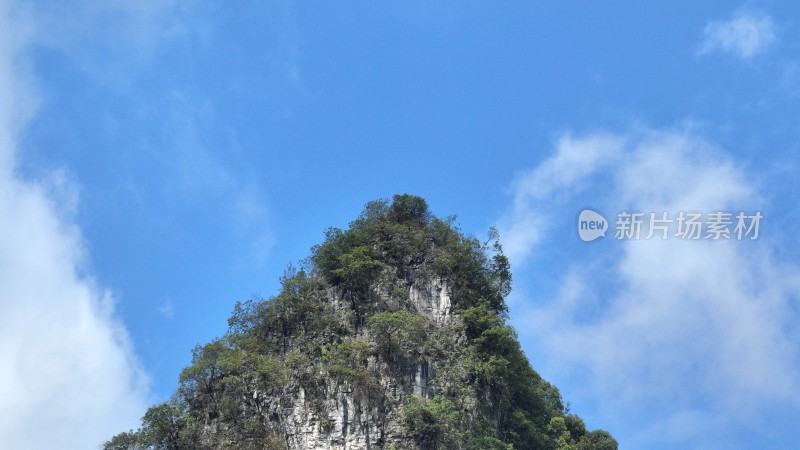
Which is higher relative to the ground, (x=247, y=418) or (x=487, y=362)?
(x=487, y=362)

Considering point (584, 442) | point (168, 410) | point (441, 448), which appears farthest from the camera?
point (584, 442)

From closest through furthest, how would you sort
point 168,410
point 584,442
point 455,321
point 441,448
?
1. point 441,448
2. point 168,410
3. point 455,321
4. point 584,442

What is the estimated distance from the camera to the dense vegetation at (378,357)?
127 feet

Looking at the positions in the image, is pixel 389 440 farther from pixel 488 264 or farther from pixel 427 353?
pixel 488 264

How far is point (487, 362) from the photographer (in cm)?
4119

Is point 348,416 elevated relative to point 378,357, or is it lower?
lower

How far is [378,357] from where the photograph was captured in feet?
131

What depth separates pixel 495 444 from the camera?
39.1 m

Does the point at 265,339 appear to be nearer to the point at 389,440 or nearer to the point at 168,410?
the point at 168,410

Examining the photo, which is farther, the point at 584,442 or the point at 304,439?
the point at 584,442

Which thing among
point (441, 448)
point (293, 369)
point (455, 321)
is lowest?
point (441, 448)

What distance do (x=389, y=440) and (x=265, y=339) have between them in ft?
27.7

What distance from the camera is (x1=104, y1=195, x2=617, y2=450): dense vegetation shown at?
3875 cm

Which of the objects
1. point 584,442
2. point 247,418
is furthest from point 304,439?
point 584,442
